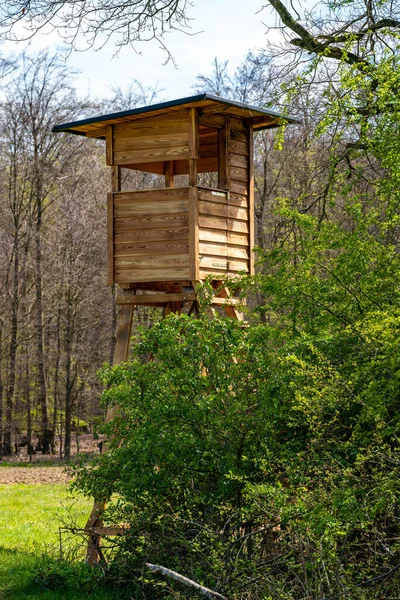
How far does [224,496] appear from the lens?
24.9 ft

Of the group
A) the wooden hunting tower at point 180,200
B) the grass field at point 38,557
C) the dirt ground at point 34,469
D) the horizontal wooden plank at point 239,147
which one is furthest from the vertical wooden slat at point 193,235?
the dirt ground at point 34,469

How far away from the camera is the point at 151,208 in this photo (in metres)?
12.1

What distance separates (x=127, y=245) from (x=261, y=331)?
459 centimetres

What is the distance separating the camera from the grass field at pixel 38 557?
889 cm

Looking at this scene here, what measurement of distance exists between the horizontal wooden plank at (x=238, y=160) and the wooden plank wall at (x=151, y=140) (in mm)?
939

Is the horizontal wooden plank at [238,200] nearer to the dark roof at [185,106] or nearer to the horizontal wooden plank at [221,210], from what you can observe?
the horizontal wooden plank at [221,210]

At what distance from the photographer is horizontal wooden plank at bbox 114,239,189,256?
465 inches

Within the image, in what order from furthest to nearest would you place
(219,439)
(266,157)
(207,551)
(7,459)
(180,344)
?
(7,459) → (266,157) → (180,344) → (219,439) → (207,551)

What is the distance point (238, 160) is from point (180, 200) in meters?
1.38

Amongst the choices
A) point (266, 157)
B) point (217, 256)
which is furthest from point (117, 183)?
point (266, 157)

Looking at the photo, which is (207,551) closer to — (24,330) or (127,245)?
(127,245)

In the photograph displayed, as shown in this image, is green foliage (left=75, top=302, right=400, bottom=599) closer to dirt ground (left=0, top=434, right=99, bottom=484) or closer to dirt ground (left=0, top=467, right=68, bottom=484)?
dirt ground (left=0, top=434, right=99, bottom=484)

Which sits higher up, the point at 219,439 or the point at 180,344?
the point at 180,344

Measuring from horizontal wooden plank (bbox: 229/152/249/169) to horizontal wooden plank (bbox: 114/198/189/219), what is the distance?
120 cm
